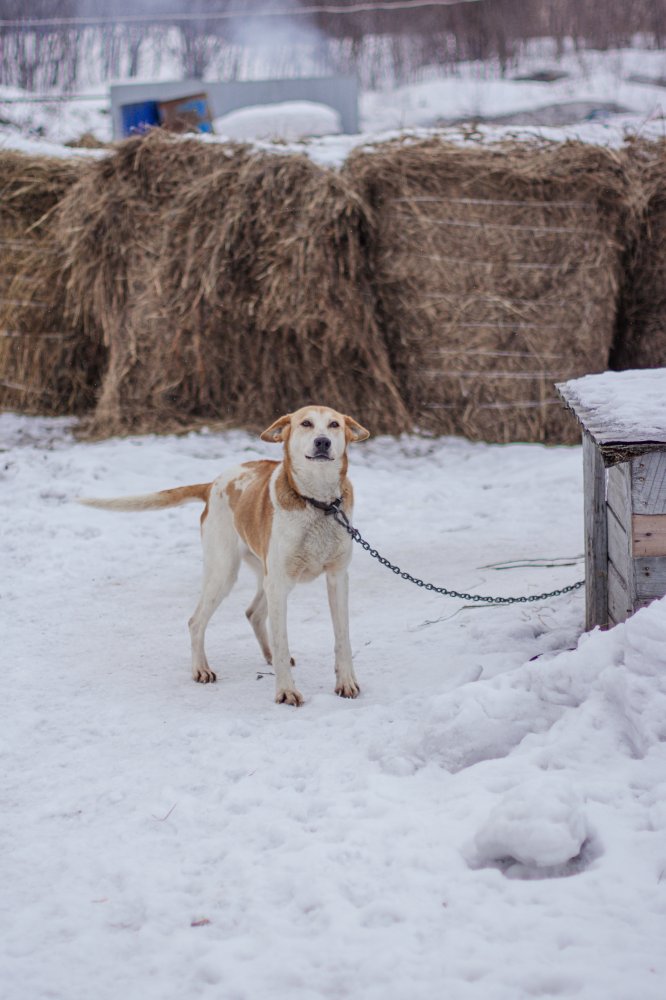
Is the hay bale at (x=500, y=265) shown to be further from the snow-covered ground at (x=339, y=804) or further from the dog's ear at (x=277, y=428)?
the dog's ear at (x=277, y=428)

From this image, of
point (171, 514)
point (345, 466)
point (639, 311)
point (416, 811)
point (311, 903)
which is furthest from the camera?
point (639, 311)

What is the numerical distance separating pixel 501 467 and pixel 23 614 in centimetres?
395

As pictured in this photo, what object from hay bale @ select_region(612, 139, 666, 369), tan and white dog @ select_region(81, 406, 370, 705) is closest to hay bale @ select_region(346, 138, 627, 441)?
hay bale @ select_region(612, 139, 666, 369)

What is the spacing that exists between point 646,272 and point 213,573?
5.60m

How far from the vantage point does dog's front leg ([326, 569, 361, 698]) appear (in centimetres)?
365

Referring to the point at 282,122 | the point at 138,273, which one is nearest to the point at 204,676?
the point at 138,273

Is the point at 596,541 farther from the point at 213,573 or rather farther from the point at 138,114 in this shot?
the point at 138,114

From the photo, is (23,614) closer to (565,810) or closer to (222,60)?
(565,810)

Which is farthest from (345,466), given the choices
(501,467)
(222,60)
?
(222,60)

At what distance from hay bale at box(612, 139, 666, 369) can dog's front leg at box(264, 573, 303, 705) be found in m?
5.40

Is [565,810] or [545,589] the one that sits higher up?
[565,810]

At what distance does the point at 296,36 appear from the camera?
1462cm

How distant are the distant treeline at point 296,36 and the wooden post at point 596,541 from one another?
12323 millimetres

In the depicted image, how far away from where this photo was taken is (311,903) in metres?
2.31
